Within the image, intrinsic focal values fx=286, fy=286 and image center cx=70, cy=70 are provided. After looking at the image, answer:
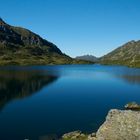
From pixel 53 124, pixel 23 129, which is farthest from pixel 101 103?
pixel 23 129

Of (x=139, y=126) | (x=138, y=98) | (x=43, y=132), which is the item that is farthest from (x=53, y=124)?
(x=138, y=98)

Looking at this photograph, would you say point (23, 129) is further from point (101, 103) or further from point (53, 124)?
point (101, 103)

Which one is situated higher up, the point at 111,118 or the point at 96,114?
the point at 111,118

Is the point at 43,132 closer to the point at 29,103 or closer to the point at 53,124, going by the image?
the point at 53,124

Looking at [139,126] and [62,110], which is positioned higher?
[139,126]

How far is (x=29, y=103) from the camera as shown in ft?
→ 296

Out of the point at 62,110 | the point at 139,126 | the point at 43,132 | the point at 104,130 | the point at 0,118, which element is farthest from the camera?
the point at 62,110

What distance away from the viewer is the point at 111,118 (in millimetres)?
38438

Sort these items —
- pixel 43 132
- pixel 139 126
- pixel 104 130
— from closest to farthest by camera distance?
pixel 139 126 < pixel 104 130 < pixel 43 132

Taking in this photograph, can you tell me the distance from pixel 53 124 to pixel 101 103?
32.5m

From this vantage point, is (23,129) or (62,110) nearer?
(23,129)

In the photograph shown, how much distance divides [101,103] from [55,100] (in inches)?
635

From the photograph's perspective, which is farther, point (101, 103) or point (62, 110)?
point (101, 103)

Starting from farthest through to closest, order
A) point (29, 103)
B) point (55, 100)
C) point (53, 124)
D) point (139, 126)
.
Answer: point (55, 100) < point (29, 103) < point (53, 124) < point (139, 126)
